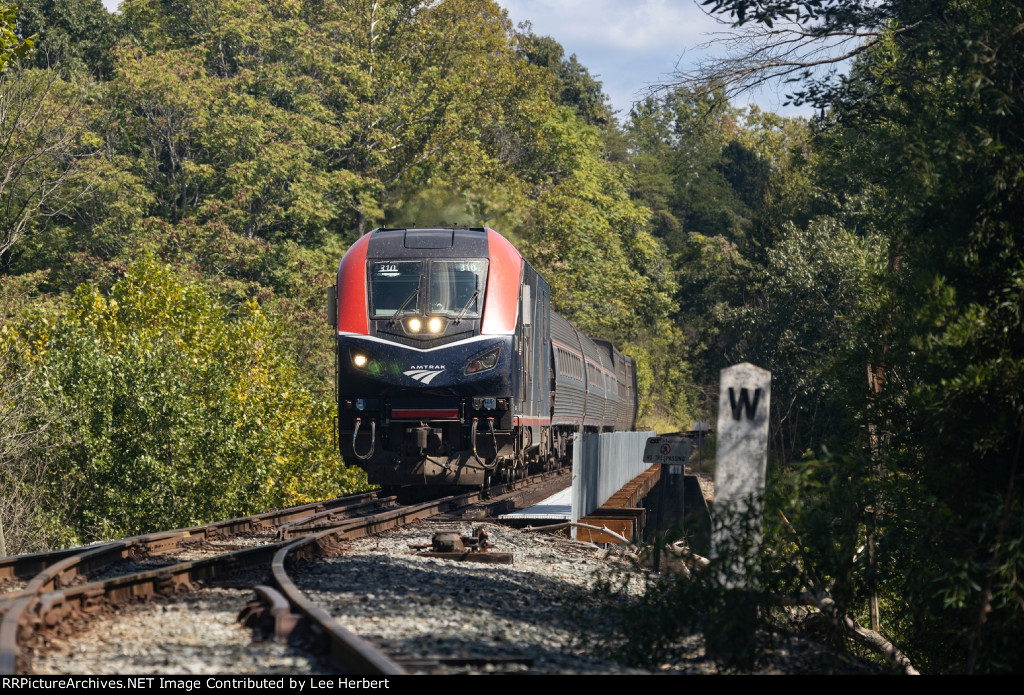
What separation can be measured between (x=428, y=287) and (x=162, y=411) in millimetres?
9864

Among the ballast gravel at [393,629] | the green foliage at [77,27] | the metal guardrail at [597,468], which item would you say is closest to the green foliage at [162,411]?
the metal guardrail at [597,468]

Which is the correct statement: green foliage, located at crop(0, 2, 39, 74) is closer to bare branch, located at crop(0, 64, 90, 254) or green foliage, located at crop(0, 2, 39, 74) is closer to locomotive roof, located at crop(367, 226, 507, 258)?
locomotive roof, located at crop(367, 226, 507, 258)

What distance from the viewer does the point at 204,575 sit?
8.47m

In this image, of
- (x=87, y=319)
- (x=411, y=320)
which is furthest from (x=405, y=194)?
(x=411, y=320)

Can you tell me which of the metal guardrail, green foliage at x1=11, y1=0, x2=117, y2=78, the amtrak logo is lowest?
the metal guardrail

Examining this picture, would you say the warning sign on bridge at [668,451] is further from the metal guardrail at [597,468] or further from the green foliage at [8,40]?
the green foliage at [8,40]

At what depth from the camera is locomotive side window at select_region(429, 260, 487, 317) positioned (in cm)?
1498

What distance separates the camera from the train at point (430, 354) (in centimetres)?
1473

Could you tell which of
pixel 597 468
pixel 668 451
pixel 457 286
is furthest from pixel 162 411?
pixel 668 451

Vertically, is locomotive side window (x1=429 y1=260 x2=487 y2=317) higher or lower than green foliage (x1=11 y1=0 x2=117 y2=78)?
lower

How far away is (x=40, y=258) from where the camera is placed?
113 feet

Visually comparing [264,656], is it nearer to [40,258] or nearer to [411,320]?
[411,320]

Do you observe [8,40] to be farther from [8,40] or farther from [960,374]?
[960,374]

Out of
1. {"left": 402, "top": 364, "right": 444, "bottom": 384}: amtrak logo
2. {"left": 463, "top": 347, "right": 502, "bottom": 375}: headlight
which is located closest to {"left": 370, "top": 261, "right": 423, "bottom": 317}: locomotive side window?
{"left": 402, "top": 364, "right": 444, "bottom": 384}: amtrak logo
